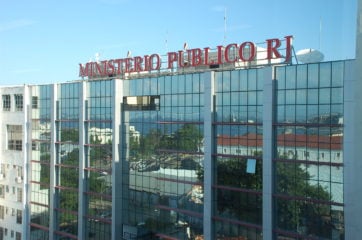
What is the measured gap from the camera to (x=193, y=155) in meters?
26.8

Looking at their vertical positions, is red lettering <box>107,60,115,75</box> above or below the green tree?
above

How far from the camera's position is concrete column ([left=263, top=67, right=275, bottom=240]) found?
22938mm

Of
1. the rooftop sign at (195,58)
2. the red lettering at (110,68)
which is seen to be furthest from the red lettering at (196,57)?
the red lettering at (110,68)

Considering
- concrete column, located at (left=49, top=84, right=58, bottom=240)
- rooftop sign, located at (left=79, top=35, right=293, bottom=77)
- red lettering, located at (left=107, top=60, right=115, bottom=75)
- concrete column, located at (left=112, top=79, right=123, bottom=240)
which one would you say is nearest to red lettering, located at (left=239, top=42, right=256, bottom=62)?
rooftop sign, located at (left=79, top=35, right=293, bottom=77)

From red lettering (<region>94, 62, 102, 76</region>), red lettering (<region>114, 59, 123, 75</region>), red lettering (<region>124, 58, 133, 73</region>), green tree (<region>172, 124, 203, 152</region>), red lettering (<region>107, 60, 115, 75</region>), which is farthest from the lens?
red lettering (<region>94, 62, 102, 76</region>)

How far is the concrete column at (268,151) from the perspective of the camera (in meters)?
22.9

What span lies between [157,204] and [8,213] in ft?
61.3

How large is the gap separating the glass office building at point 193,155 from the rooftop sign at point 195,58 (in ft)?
4.26

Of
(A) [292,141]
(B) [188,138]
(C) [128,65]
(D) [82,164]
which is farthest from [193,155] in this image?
(D) [82,164]

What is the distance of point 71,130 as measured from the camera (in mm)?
35344

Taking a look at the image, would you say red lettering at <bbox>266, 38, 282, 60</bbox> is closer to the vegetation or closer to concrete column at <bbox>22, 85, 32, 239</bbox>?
the vegetation

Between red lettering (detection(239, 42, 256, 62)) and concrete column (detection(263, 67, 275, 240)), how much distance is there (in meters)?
3.27

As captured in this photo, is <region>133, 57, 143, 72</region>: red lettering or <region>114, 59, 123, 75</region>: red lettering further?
<region>114, 59, 123, 75</region>: red lettering

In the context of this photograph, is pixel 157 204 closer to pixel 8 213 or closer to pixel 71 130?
pixel 71 130
